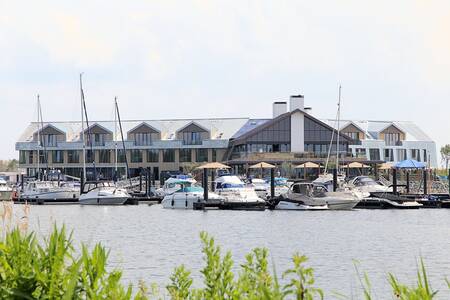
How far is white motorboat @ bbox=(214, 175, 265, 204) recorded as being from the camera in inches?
2425

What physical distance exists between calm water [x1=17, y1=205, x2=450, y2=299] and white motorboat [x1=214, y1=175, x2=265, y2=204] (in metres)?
3.11

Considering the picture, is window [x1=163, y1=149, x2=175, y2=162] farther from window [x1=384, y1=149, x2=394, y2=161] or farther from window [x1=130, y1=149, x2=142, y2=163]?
window [x1=384, y1=149, x2=394, y2=161]

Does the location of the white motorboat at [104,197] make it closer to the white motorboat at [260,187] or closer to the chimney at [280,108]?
the white motorboat at [260,187]

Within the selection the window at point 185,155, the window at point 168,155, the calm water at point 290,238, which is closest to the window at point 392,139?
the window at point 185,155

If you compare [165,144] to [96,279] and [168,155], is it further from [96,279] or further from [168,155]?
[96,279]

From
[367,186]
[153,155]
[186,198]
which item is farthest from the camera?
[153,155]

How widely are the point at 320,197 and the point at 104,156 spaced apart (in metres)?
56.5

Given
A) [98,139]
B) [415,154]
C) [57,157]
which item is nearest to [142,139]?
[98,139]

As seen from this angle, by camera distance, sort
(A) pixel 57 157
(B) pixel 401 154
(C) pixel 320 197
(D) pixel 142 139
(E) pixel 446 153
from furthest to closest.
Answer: (E) pixel 446 153, (B) pixel 401 154, (A) pixel 57 157, (D) pixel 142 139, (C) pixel 320 197

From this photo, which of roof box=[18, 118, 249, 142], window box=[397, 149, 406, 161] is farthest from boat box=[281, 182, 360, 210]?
window box=[397, 149, 406, 161]

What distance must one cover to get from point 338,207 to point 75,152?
59573 millimetres

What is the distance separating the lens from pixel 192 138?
364ft

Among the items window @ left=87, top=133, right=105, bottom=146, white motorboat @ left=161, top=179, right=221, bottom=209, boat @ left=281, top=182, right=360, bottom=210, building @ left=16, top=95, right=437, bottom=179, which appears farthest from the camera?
window @ left=87, top=133, right=105, bottom=146

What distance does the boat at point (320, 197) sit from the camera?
5819cm
